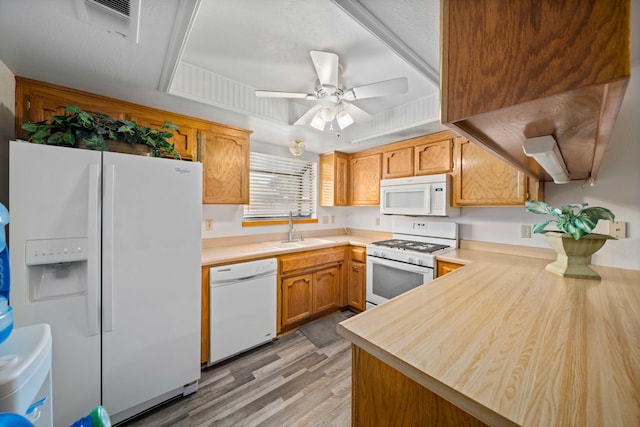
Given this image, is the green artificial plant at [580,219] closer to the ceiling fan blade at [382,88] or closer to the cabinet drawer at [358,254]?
the ceiling fan blade at [382,88]

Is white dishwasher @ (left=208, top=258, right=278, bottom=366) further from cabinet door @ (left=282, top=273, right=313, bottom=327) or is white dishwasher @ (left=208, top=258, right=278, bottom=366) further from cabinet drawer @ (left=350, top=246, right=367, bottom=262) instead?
cabinet drawer @ (left=350, top=246, right=367, bottom=262)

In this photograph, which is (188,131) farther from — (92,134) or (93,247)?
(93,247)

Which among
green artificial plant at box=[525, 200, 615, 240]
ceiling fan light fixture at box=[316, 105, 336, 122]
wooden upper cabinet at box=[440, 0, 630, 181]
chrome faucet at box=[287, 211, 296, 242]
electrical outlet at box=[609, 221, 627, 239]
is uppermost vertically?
ceiling fan light fixture at box=[316, 105, 336, 122]

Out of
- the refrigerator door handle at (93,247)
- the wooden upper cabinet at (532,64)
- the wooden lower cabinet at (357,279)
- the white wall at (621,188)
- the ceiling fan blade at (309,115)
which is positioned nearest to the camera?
the wooden upper cabinet at (532,64)

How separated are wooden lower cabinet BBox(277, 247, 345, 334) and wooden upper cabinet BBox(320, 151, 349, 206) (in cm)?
76

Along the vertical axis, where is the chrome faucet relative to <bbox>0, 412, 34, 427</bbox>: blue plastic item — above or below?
above

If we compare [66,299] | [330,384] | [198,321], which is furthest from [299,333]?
[66,299]

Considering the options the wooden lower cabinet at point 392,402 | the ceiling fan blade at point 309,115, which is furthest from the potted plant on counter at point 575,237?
the ceiling fan blade at point 309,115

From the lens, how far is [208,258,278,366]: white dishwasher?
1.90 metres

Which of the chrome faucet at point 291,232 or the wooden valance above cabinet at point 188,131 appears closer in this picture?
the wooden valance above cabinet at point 188,131

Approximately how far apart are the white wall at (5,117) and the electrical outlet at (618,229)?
3.88 meters

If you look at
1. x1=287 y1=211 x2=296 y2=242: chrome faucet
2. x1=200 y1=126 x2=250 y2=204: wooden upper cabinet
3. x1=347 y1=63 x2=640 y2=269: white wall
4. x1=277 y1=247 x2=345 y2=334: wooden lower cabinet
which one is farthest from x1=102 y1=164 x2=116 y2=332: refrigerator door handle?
x1=347 y1=63 x2=640 y2=269: white wall

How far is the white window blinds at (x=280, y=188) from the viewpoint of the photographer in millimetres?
2861

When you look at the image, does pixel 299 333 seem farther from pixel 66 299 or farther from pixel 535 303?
pixel 535 303
